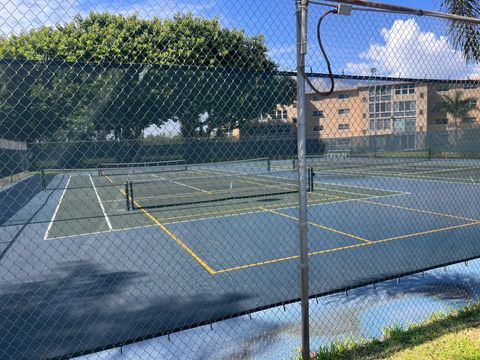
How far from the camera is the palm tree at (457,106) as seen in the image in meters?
6.11

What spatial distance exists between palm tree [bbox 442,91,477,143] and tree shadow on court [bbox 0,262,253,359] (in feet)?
15.8

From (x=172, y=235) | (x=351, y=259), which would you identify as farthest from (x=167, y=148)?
(x=172, y=235)

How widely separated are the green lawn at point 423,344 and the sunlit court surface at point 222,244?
0.63 m

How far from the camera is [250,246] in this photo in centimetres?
880

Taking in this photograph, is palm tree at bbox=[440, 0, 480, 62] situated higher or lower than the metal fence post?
higher

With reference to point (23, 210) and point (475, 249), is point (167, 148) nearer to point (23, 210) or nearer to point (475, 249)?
point (475, 249)

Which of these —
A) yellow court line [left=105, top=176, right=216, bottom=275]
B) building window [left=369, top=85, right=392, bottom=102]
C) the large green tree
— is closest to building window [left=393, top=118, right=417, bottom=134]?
building window [left=369, top=85, right=392, bottom=102]

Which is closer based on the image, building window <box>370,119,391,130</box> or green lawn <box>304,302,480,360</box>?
green lawn <box>304,302,480,360</box>

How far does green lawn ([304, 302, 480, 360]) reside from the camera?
3.40 metres

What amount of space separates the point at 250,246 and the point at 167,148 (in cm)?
546

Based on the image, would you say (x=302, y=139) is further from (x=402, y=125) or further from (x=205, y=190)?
(x=205, y=190)

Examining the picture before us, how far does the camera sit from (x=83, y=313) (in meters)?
5.39

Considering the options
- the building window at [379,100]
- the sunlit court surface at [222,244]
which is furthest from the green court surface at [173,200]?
the building window at [379,100]

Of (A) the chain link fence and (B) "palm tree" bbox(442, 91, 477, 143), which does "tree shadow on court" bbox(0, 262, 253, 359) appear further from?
(B) "palm tree" bbox(442, 91, 477, 143)
